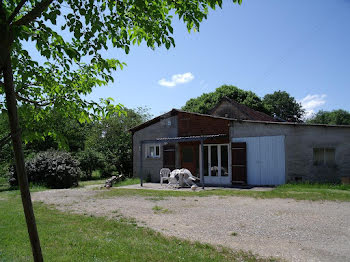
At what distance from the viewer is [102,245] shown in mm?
4867

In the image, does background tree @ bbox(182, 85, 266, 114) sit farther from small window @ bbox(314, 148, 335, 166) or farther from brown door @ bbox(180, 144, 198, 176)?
small window @ bbox(314, 148, 335, 166)

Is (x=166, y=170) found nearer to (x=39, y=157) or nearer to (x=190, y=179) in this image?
(x=190, y=179)

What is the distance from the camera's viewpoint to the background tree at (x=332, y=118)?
170ft

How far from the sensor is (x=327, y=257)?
176 inches

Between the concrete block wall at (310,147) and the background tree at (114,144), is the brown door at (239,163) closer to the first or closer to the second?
the concrete block wall at (310,147)

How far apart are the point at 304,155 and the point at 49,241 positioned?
493 inches

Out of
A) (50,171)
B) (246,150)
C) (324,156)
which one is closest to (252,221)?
(324,156)

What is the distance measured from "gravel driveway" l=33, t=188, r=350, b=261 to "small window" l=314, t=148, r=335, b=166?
15.9 feet

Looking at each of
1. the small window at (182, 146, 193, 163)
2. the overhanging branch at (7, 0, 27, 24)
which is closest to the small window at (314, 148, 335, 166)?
the small window at (182, 146, 193, 163)

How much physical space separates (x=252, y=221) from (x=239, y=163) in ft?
29.5

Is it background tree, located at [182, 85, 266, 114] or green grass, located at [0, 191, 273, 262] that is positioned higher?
background tree, located at [182, 85, 266, 114]

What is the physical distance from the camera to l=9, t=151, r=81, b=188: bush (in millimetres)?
16344

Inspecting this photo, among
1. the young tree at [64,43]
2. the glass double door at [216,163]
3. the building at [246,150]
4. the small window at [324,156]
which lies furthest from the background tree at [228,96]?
the young tree at [64,43]

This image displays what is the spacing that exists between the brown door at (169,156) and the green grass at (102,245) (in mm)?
11346
